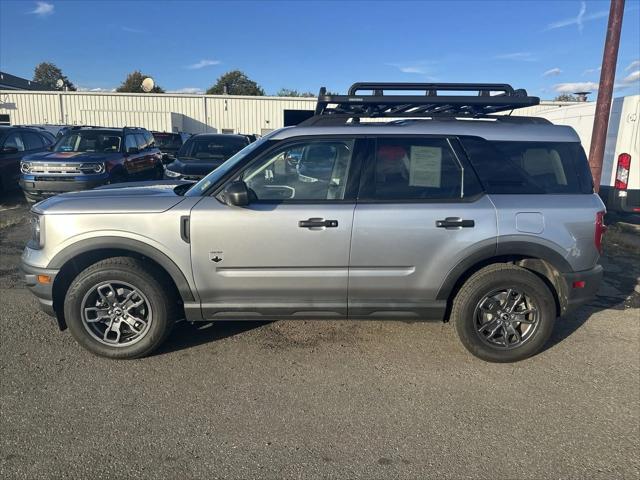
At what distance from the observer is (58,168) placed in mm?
9273

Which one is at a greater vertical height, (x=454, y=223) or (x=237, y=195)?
(x=237, y=195)

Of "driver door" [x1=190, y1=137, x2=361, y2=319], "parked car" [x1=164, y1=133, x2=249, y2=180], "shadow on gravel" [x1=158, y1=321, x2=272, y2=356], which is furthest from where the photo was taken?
"parked car" [x1=164, y1=133, x2=249, y2=180]

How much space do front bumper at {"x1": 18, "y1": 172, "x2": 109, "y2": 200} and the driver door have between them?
Result: 6.97 metres

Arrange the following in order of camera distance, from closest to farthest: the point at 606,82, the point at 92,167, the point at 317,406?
the point at 317,406
the point at 606,82
the point at 92,167

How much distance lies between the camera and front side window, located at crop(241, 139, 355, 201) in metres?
3.64

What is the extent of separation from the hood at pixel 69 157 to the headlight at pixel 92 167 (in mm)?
109

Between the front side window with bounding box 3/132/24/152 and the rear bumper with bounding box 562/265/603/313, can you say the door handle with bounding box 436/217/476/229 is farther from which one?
the front side window with bounding box 3/132/24/152

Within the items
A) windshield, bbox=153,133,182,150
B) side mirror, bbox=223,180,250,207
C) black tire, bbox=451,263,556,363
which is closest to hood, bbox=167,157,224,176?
side mirror, bbox=223,180,250,207

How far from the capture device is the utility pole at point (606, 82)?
6.94 metres

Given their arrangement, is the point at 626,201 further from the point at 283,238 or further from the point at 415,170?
the point at 283,238

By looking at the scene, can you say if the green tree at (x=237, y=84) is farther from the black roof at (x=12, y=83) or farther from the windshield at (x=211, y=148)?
the windshield at (x=211, y=148)

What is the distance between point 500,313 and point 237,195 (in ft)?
7.50

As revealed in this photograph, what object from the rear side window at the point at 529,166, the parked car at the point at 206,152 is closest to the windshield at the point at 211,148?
the parked car at the point at 206,152

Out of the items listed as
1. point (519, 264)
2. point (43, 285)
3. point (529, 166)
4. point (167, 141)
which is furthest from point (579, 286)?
point (167, 141)
